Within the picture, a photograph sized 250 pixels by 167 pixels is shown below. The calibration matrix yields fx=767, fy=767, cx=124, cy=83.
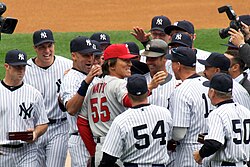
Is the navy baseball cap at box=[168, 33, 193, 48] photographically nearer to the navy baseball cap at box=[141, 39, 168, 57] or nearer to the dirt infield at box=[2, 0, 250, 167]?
the navy baseball cap at box=[141, 39, 168, 57]

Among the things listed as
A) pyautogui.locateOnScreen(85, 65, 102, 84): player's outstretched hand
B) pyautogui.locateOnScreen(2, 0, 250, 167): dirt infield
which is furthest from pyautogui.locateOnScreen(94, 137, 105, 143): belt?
pyautogui.locateOnScreen(2, 0, 250, 167): dirt infield

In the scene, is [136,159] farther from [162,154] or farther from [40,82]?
[40,82]

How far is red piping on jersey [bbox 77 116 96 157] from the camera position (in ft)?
25.1

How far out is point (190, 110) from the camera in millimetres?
7633

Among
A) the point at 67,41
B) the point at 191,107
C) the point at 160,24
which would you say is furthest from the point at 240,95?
the point at 67,41

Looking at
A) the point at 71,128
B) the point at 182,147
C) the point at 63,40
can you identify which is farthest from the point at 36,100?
the point at 63,40

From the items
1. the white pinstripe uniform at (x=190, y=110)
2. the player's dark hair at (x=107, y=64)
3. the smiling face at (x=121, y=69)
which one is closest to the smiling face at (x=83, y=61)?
the player's dark hair at (x=107, y=64)

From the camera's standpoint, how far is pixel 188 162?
7820mm

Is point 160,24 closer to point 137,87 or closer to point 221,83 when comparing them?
point 221,83

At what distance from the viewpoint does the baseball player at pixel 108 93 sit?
290 inches

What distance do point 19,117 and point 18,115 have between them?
25mm

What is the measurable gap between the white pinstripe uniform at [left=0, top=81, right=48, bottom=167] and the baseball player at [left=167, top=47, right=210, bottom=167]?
1.61m

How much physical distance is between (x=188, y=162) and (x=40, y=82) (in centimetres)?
230

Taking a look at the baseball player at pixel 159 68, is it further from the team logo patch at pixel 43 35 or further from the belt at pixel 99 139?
the team logo patch at pixel 43 35
